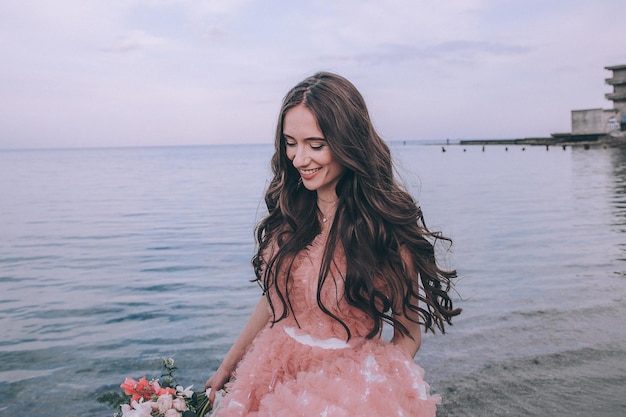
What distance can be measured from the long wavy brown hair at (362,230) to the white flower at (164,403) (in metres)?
0.59

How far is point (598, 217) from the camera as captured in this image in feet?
52.4

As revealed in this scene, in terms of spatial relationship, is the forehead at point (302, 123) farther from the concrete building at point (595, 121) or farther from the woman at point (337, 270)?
the concrete building at point (595, 121)

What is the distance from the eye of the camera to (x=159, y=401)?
254 centimetres

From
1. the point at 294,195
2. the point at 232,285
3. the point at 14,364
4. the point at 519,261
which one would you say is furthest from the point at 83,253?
the point at 294,195

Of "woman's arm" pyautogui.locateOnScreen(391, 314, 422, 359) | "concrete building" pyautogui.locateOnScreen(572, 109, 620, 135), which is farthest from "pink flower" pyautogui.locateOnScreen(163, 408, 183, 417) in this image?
"concrete building" pyautogui.locateOnScreen(572, 109, 620, 135)

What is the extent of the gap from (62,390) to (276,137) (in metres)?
A: 4.50

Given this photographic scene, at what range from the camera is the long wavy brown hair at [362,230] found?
8.66 feet

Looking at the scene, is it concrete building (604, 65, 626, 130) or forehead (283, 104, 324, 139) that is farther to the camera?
concrete building (604, 65, 626, 130)

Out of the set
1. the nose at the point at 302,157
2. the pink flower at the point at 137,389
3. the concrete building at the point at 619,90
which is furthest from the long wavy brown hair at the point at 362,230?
the concrete building at the point at 619,90

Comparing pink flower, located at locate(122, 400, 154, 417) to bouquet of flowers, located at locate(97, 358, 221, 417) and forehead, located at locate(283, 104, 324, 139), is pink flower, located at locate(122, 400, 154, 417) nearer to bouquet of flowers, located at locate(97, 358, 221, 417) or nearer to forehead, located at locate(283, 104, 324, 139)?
bouquet of flowers, located at locate(97, 358, 221, 417)

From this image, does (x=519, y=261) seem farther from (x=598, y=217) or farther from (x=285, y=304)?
(x=285, y=304)

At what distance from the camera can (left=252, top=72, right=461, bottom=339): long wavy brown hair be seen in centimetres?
264

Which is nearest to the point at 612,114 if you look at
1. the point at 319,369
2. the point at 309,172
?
the point at 309,172

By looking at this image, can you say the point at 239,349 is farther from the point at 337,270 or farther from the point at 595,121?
the point at 595,121
